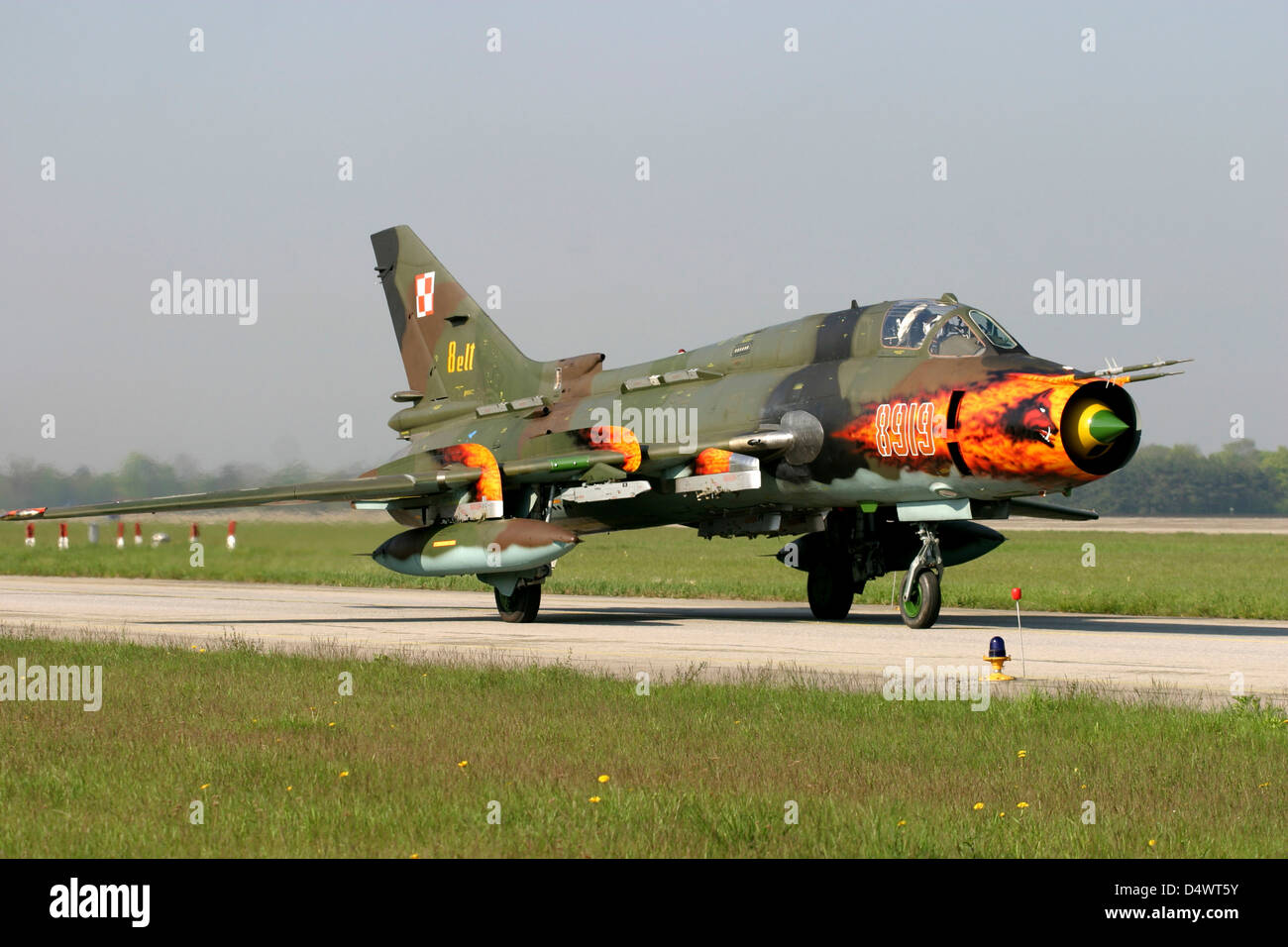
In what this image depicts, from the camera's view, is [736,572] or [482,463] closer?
[482,463]

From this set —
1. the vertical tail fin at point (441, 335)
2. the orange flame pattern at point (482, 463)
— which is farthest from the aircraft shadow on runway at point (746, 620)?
the vertical tail fin at point (441, 335)

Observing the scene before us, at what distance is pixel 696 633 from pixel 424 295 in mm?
10935

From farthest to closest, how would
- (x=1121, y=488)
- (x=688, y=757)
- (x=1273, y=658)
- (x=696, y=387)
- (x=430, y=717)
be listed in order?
(x=1121, y=488) < (x=696, y=387) < (x=1273, y=658) < (x=430, y=717) < (x=688, y=757)

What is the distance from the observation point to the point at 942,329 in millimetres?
20219

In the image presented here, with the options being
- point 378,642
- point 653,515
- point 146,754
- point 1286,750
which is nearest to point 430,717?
point 146,754

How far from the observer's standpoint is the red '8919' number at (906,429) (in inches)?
770

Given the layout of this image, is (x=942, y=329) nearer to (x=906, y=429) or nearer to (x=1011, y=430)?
(x=906, y=429)

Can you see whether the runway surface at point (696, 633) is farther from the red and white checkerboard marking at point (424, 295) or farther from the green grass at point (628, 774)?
the red and white checkerboard marking at point (424, 295)

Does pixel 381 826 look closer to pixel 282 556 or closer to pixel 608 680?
pixel 608 680

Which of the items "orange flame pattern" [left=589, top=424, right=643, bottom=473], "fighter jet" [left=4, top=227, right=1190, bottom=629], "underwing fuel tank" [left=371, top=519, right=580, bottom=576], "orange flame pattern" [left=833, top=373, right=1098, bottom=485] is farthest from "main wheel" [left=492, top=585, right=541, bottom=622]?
"orange flame pattern" [left=833, top=373, right=1098, bottom=485]

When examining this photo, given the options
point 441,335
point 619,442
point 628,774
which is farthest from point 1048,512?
point 628,774

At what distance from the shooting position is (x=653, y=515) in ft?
77.0
